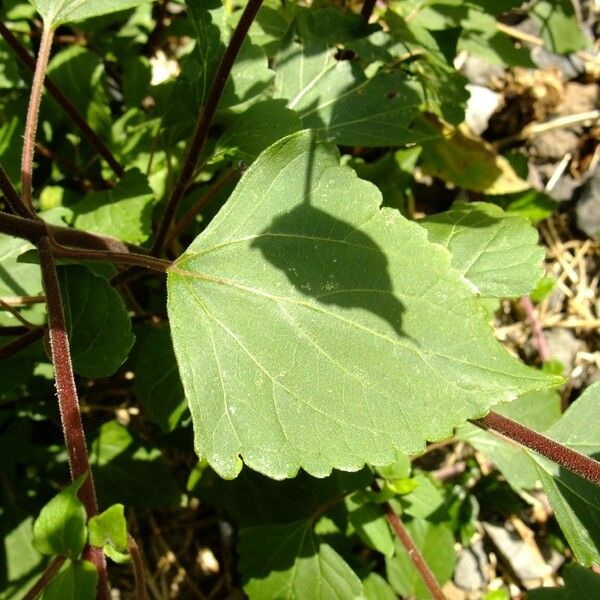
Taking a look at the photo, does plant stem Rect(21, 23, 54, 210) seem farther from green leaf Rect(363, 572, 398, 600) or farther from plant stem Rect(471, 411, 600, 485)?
green leaf Rect(363, 572, 398, 600)

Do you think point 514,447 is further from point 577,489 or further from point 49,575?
point 49,575

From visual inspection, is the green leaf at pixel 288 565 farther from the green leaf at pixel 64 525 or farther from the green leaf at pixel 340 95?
the green leaf at pixel 340 95

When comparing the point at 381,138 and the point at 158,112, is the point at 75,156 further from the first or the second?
the point at 381,138

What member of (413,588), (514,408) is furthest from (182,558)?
(514,408)

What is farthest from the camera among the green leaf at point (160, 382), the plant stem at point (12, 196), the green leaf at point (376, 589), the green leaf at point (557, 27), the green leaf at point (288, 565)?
the green leaf at point (557, 27)

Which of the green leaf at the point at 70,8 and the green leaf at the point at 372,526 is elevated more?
the green leaf at the point at 70,8

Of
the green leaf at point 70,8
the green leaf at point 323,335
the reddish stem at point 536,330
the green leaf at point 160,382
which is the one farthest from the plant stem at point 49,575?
the reddish stem at point 536,330

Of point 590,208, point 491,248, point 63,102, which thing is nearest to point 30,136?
point 63,102
